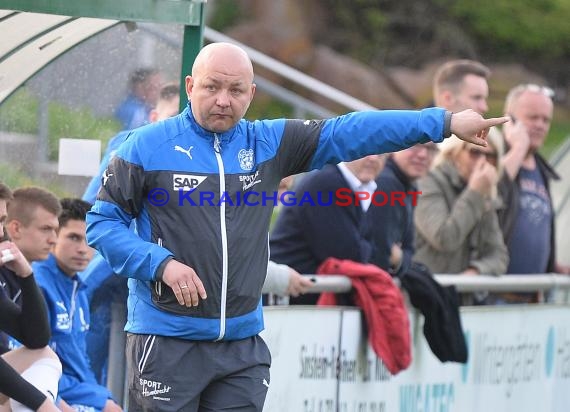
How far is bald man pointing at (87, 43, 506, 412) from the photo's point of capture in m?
5.55

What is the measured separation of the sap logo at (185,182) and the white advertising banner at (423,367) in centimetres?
227

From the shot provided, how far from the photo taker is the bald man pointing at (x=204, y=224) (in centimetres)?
555

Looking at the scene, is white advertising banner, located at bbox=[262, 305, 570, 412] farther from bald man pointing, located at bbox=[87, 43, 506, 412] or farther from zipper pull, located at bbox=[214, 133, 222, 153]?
zipper pull, located at bbox=[214, 133, 222, 153]

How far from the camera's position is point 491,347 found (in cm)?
956

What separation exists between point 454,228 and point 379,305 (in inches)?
48.2

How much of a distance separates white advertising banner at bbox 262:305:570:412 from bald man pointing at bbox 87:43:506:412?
203 centimetres

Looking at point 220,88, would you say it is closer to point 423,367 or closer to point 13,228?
point 13,228

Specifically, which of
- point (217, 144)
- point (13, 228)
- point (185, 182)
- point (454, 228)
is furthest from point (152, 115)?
point (454, 228)

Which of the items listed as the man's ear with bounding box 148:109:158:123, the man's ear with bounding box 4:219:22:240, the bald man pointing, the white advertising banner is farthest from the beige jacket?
the bald man pointing

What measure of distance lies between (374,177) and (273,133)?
2713mm

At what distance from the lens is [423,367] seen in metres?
9.02

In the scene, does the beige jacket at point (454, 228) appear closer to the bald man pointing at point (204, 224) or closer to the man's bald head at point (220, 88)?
the bald man pointing at point (204, 224)

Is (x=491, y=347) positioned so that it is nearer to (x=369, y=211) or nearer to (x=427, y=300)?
(x=427, y=300)

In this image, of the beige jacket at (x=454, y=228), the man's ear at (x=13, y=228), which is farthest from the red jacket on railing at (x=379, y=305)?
the man's ear at (x=13, y=228)
